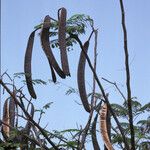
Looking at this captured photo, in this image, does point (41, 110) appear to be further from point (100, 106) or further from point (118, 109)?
point (100, 106)

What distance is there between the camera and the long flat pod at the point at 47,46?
2773mm

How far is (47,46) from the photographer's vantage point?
292 centimetres

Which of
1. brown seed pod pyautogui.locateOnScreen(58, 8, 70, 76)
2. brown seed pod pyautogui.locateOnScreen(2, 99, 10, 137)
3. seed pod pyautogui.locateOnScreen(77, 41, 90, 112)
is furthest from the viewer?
brown seed pod pyautogui.locateOnScreen(2, 99, 10, 137)

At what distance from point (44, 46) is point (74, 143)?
984mm

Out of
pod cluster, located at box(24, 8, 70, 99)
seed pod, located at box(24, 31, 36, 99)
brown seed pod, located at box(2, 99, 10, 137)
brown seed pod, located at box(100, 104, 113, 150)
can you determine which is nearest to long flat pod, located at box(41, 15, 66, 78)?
pod cluster, located at box(24, 8, 70, 99)

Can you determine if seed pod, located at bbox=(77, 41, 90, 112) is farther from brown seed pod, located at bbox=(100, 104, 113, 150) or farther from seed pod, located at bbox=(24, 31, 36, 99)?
seed pod, located at bbox=(24, 31, 36, 99)

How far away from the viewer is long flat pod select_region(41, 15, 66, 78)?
9.10 ft

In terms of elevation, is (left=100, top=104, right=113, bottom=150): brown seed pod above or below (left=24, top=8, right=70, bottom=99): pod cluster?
below

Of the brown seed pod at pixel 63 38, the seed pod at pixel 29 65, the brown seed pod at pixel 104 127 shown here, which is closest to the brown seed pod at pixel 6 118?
the seed pod at pixel 29 65

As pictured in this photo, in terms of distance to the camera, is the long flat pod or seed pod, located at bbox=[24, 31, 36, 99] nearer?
the long flat pod

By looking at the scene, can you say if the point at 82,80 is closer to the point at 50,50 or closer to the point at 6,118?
the point at 50,50

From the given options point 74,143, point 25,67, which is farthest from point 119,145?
point 25,67

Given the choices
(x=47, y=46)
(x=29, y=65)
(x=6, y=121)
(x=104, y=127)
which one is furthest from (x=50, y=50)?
(x=6, y=121)

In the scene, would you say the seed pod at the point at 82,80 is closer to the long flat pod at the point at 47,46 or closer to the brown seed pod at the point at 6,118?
the long flat pod at the point at 47,46
